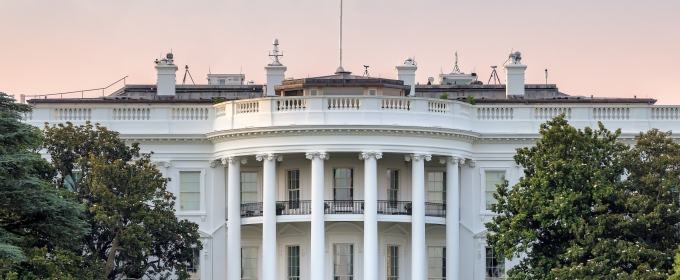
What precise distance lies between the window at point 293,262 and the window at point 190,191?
4.46m

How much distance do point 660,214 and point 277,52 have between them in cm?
2518

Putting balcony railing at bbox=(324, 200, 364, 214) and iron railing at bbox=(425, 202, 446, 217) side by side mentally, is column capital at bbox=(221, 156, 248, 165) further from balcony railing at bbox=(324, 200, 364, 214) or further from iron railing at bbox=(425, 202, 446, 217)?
iron railing at bbox=(425, 202, 446, 217)

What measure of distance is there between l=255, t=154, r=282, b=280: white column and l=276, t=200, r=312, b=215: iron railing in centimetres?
159

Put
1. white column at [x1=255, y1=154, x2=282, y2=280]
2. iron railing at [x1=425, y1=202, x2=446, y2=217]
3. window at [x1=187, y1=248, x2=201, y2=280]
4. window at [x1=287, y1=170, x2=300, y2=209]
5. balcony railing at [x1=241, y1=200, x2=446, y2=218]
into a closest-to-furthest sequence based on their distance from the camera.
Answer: white column at [x1=255, y1=154, x2=282, y2=280]
balcony railing at [x1=241, y1=200, x2=446, y2=218]
window at [x1=287, y1=170, x2=300, y2=209]
window at [x1=187, y1=248, x2=201, y2=280]
iron railing at [x1=425, y1=202, x2=446, y2=217]

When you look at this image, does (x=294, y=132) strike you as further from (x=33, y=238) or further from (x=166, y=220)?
(x=33, y=238)

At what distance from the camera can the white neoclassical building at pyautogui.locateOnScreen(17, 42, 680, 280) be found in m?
72.4

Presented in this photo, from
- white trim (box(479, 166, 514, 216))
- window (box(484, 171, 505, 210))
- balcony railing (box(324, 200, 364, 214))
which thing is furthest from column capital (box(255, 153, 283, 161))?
window (box(484, 171, 505, 210))

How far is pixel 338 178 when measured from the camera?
244 feet

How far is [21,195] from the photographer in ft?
174

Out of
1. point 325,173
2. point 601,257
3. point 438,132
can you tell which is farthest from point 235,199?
point 601,257

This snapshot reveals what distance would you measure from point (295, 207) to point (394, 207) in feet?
13.9

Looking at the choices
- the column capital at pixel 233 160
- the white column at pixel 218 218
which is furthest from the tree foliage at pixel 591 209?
the white column at pixel 218 218

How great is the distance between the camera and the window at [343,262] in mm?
74000

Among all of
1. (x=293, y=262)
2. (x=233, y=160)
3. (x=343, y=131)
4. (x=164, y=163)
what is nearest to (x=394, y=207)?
(x=293, y=262)
